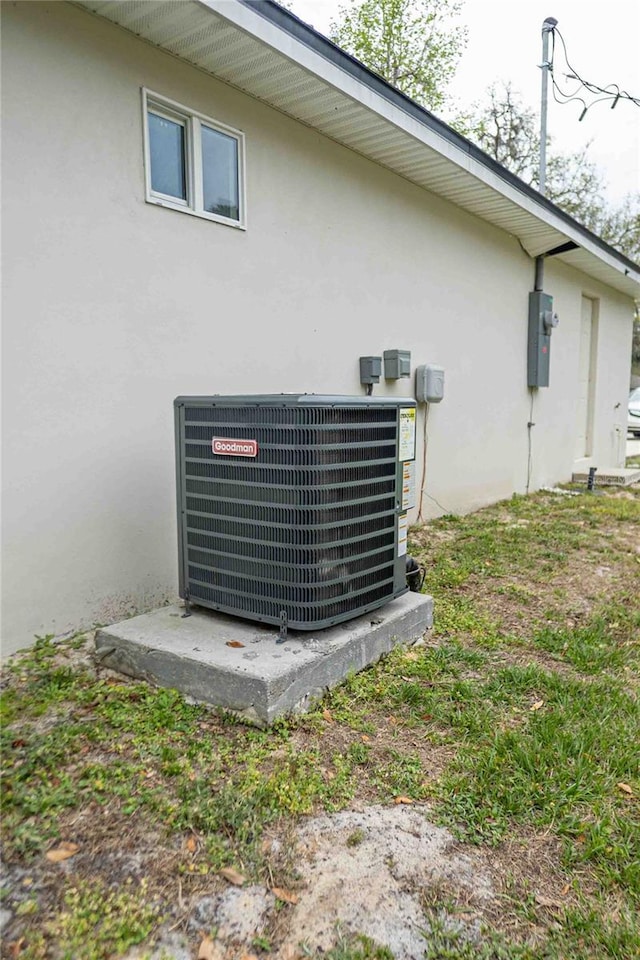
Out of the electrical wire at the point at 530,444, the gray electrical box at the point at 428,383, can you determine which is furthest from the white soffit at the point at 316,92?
the electrical wire at the point at 530,444

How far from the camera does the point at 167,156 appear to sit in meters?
3.37

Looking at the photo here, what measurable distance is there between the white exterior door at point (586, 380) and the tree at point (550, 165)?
1165 cm

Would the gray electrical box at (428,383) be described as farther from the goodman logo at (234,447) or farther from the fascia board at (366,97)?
the goodman logo at (234,447)

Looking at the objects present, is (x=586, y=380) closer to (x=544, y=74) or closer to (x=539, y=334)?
(x=539, y=334)

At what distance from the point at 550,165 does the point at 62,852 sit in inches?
968

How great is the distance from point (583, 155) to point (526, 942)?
24582 mm

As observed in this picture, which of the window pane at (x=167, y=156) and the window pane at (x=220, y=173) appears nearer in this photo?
the window pane at (x=167, y=156)

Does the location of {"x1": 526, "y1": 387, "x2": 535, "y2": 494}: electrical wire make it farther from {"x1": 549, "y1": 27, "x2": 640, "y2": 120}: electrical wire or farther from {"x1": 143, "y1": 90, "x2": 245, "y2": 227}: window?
{"x1": 143, "y1": 90, "x2": 245, "y2": 227}: window

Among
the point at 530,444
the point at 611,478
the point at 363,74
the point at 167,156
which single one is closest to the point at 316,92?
the point at 363,74

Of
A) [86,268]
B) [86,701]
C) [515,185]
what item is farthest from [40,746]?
[515,185]

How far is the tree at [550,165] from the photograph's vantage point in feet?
A: 65.2

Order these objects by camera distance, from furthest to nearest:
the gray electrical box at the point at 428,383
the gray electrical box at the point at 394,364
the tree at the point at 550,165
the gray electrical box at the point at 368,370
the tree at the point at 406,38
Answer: the tree at the point at 550,165 < the tree at the point at 406,38 < the gray electrical box at the point at 428,383 < the gray electrical box at the point at 394,364 < the gray electrical box at the point at 368,370

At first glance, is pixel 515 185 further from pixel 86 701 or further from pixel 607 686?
pixel 86 701

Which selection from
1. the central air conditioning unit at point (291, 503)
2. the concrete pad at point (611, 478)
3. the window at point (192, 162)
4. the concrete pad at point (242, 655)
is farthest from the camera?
the concrete pad at point (611, 478)
